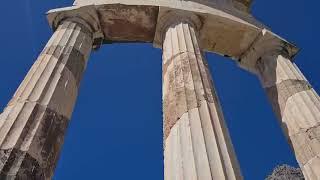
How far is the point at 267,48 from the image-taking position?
1984 cm

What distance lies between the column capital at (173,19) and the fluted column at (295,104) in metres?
4.10

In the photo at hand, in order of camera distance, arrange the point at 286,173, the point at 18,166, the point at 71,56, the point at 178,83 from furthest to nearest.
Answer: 1. the point at 286,173
2. the point at 71,56
3. the point at 178,83
4. the point at 18,166

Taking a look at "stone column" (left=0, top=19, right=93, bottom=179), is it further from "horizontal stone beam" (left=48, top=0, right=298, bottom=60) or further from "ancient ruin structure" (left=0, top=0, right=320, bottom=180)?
"horizontal stone beam" (left=48, top=0, right=298, bottom=60)

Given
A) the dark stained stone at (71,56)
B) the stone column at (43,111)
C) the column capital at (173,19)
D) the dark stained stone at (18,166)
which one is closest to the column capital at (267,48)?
the column capital at (173,19)

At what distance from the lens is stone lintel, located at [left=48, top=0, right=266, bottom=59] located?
748 inches

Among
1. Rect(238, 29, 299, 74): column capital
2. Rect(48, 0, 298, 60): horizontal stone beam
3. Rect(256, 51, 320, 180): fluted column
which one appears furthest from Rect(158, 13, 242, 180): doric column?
Rect(238, 29, 299, 74): column capital

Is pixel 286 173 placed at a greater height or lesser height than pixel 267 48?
greater

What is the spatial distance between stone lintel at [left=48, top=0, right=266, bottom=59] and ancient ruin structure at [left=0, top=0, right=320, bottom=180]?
0.05m

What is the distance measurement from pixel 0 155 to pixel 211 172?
5630 millimetres

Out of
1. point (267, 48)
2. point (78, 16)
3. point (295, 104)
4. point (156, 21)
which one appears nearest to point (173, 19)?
point (156, 21)

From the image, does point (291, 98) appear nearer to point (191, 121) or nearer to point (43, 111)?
point (191, 121)

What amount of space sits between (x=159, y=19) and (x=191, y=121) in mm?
9069

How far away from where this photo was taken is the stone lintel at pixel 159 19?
62.3 ft

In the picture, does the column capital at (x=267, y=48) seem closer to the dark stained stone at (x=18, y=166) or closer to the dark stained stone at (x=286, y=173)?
the dark stained stone at (x=18, y=166)
